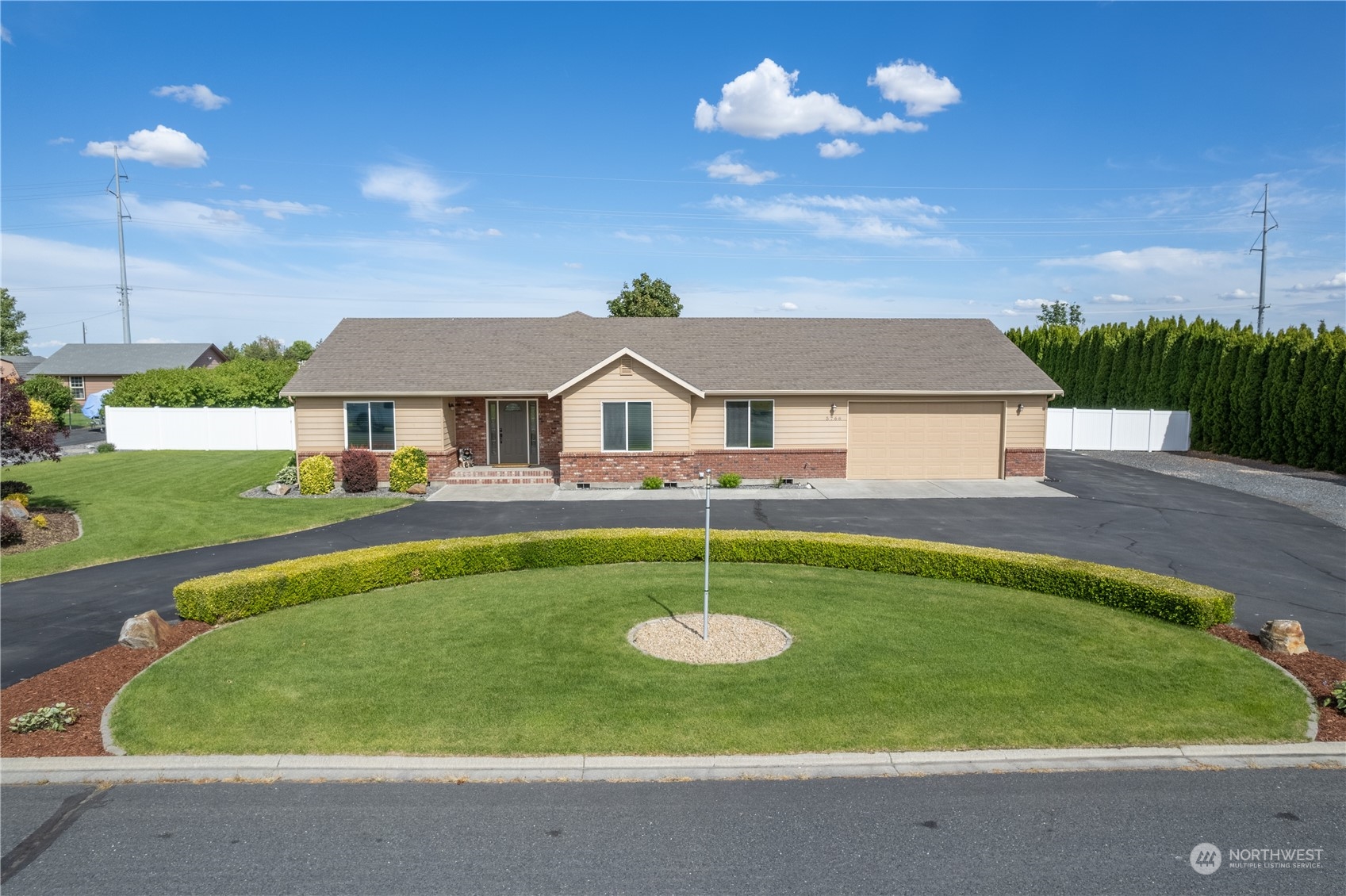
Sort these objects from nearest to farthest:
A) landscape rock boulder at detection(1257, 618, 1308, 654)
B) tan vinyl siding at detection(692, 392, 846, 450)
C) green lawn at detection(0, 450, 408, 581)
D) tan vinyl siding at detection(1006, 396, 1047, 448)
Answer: landscape rock boulder at detection(1257, 618, 1308, 654)
green lawn at detection(0, 450, 408, 581)
tan vinyl siding at detection(692, 392, 846, 450)
tan vinyl siding at detection(1006, 396, 1047, 448)

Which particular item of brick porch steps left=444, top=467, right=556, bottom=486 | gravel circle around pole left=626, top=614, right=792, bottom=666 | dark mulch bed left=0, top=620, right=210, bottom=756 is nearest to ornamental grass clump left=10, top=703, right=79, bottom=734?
dark mulch bed left=0, top=620, right=210, bottom=756

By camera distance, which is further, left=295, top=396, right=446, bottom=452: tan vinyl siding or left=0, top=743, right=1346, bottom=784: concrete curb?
left=295, top=396, right=446, bottom=452: tan vinyl siding

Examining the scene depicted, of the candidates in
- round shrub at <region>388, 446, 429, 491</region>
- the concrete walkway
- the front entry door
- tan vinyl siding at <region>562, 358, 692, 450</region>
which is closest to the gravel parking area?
the concrete walkway

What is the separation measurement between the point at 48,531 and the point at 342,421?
29.1ft

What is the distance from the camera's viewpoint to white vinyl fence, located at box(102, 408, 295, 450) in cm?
3544

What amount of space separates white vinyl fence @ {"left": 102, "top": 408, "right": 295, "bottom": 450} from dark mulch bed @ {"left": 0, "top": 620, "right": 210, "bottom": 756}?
1057 inches

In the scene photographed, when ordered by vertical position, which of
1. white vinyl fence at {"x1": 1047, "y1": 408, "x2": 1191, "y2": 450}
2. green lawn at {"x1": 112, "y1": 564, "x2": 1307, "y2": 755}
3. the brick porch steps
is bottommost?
green lawn at {"x1": 112, "y1": 564, "x2": 1307, "y2": 755}

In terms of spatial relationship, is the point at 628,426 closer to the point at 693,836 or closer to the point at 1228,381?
the point at 693,836

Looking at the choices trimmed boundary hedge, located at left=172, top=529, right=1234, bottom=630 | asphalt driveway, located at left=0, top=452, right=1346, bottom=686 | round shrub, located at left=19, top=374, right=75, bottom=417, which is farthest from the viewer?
round shrub, located at left=19, top=374, right=75, bottom=417

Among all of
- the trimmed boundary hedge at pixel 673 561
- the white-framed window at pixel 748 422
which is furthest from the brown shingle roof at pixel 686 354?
the trimmed boundary hedge at pixel 673 561

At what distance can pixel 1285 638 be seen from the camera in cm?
1042

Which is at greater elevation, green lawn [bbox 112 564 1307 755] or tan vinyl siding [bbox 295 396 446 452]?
tan vinyl siding [bbox 295 396 446 452]

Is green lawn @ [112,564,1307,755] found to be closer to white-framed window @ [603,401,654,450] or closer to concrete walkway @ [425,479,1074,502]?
concrete walkway @ [425,479,1074,502]

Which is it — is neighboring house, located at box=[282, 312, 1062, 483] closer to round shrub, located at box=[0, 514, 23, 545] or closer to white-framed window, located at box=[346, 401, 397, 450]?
white-framed window, located at box=[346, 401, 397, 450]
